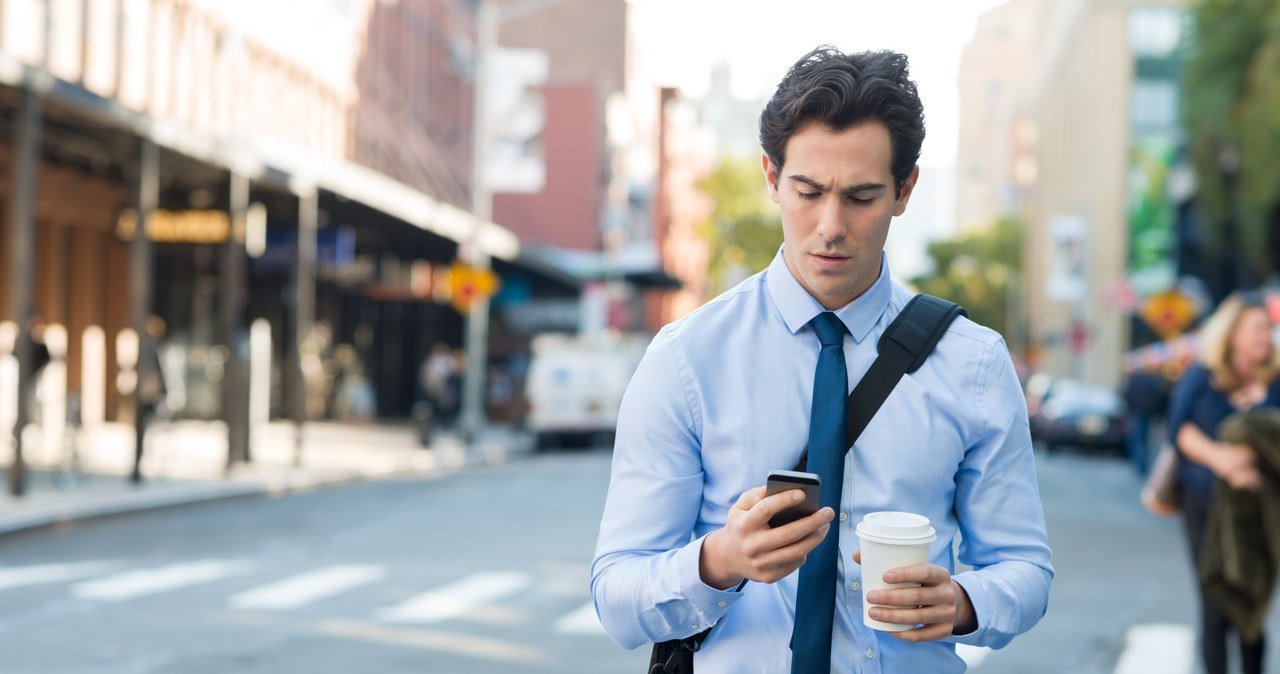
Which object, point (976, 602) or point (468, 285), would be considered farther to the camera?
point (468, 285)

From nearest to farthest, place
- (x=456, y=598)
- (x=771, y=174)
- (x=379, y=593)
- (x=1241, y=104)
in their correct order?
(x=771, y=174) < (x=456, y=598) < (x=379, y=593) < (x=1241, y=104)

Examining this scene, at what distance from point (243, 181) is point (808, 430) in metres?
20.9

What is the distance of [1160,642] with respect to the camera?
30.4 feet

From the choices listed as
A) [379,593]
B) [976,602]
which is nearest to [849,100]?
[976,602]

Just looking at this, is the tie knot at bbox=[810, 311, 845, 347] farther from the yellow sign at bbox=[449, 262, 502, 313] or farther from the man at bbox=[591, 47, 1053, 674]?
the yellow sign at bbox=[449, 262, 502, 313]

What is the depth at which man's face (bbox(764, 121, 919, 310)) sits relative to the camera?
2521 mm

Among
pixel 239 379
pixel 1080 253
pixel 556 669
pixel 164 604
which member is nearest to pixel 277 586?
pixel 164 604

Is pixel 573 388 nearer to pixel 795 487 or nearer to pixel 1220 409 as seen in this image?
pixel 1220 409

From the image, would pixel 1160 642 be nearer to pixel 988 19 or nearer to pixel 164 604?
pixel 164 604

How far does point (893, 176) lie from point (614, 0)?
78.2m

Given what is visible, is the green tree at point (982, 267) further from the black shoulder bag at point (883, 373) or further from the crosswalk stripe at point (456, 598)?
the black shoulder bag at point (883, 373)

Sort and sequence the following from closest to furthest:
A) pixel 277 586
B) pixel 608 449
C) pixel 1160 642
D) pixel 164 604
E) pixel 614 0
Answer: pixel 1160 642
pixel 164 604
pixel 277 586
pixel 608 449
pixel 614 0

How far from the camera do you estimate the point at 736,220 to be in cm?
9519

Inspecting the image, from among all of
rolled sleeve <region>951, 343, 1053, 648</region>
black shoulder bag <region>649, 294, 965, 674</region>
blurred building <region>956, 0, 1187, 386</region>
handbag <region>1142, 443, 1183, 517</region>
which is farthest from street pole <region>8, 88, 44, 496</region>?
blurred building <region>956, 0, 1187, 386</region>
